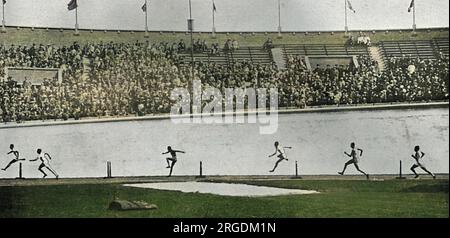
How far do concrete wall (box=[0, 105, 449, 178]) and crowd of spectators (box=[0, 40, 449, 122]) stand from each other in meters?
0.32

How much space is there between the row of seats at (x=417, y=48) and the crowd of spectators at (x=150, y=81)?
0.33 feet

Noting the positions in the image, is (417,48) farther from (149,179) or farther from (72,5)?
(72,5)

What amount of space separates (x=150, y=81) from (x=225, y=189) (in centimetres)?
202

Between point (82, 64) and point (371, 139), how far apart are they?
14.7ft

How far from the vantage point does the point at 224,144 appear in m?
11.2

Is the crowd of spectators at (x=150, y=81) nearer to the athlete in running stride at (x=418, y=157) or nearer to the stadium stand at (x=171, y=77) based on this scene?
the stadium stand at (x=171, y=77)

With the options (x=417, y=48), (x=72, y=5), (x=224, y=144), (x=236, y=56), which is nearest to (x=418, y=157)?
(x=417, y=48)

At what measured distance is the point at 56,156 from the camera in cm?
1129

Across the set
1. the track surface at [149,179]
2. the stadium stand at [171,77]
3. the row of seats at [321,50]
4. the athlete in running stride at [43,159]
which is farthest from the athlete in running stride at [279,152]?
the athlete in running stride at [43,159]

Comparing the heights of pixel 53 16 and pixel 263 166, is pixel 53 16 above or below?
above
